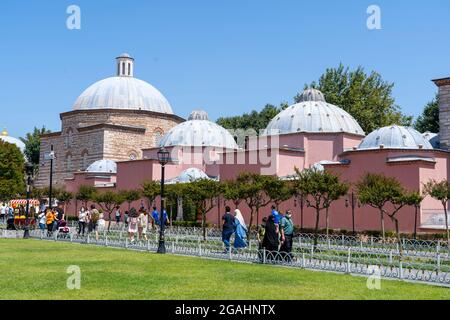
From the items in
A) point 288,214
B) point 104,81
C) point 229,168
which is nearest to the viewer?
point 288,214

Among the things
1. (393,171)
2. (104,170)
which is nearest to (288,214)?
(393,171)

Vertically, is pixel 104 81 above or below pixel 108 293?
above

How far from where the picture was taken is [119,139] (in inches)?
1770

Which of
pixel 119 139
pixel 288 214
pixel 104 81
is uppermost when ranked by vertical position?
pixel 104 81

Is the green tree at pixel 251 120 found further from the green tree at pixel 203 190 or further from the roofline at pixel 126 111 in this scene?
the green tree at pixel 203 190

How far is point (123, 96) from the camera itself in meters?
48.0

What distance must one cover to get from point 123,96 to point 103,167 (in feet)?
26.7

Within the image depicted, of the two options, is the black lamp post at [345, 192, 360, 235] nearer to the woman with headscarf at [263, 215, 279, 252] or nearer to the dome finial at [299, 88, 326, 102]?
the woman with headscarf at [263, 215, 279, 252]

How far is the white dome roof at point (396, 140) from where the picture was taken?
88.6 feet

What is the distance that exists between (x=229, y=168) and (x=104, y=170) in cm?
1379

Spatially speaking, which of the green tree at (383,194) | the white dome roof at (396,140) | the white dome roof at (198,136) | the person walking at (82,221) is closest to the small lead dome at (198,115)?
the white dome roof at (198,136)

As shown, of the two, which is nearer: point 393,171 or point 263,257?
point 263,257

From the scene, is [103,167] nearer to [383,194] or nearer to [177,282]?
[383,194]

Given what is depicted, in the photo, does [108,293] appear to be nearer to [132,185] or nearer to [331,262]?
[331,262]
